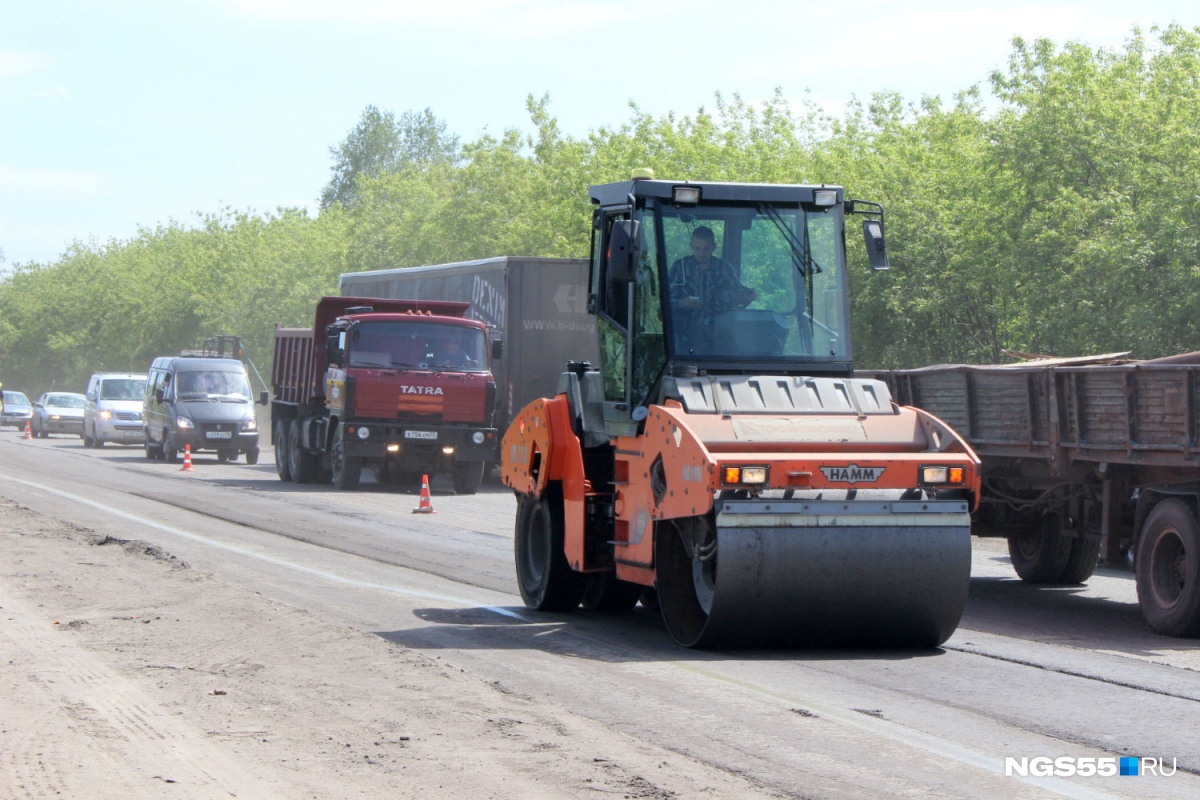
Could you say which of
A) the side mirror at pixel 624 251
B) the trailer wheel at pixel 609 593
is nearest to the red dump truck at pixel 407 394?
the trailer wheel at pixel 609 593

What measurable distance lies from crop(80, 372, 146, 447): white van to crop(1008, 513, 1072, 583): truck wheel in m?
34.1

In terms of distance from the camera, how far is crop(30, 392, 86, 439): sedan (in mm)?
53656

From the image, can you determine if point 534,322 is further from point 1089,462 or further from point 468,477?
point 1089,462

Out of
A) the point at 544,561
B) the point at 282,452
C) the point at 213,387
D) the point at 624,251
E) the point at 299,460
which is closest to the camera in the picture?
the point at 624,251

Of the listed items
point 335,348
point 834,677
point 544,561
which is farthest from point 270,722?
point 335,348

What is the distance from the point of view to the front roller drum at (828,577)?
8.76m

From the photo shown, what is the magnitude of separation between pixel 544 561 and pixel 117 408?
115 feet

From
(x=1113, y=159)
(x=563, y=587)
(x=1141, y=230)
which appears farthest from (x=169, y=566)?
(x=1113, y=159)

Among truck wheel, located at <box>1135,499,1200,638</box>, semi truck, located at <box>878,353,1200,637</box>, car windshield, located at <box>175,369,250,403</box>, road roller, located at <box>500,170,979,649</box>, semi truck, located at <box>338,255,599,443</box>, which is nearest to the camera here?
road roller, located at <box>500,170,979,649</box>

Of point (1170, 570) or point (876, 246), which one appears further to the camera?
point (1170, 570)

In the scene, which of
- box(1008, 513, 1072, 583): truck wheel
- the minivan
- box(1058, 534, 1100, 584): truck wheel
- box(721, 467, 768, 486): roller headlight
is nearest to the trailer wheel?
box(721, 467, 768, 486): roller headlight

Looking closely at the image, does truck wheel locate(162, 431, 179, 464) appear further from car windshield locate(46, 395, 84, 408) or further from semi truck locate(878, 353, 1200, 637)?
semi truck locate(878, 353, 1200, 637)

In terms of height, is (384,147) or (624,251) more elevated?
(384,147)

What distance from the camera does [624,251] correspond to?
9891 mm
